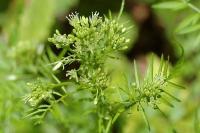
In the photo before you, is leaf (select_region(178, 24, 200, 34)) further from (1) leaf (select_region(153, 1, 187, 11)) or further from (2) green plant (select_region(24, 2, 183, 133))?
(2) green plant (select_region(24, 2, 183, 133))

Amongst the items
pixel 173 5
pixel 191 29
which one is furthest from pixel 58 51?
pixel 191 29

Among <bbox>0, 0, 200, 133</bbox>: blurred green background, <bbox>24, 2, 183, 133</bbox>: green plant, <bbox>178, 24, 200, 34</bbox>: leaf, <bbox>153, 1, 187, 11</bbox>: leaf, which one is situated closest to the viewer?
<bbox>24, 2, 183, 133</bbox>: green plant

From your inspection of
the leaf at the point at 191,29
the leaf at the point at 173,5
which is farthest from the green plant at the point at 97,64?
the leaf at the point at 173,5

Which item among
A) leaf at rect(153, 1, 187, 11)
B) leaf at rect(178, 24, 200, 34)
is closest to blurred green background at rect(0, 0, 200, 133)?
leaf at rect(178, 24, 200, 34)

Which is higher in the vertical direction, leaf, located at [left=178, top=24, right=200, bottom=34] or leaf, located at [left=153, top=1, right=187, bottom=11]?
leaf, located at [left=153, top=1, right=187, bottom=11]

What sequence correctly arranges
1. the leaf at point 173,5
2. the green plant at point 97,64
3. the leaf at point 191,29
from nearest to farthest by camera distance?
the green plant at point 97,64 → the leaf at point 191,29 → the leaf at point 173,5

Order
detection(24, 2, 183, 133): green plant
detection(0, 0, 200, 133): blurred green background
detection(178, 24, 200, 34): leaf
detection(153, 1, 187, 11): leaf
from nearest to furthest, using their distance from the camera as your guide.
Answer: detection(24, 2, 183, 133): green plant → detection(178, 24, 200, 34): leaf → detection(153, 1, 187, 11): leaf → detection(0, 0, 200, 133): blurred green background

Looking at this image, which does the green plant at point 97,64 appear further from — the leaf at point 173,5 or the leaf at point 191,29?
the leaf at point 173,5

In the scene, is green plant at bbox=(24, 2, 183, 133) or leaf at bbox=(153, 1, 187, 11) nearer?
green plant at bbox=(24, 2, 183, 133)

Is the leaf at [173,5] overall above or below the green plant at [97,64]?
above
